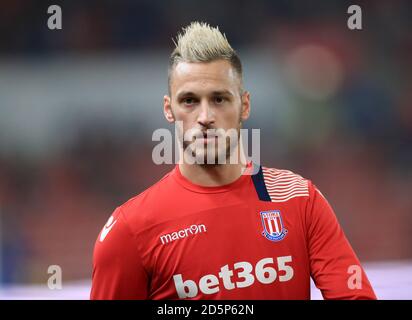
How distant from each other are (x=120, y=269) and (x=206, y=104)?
77cm

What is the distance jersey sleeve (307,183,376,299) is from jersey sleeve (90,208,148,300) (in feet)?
2.35

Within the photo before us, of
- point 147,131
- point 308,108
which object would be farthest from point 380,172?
point 147,131

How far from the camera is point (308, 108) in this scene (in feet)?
24.5

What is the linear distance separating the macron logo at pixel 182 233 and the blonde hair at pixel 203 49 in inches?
26.8

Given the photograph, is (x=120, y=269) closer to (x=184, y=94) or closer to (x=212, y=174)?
(x=212, y=174)

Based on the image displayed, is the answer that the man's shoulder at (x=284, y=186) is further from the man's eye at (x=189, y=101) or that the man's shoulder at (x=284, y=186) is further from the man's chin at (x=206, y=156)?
the man's eye at (x=189, y=101)

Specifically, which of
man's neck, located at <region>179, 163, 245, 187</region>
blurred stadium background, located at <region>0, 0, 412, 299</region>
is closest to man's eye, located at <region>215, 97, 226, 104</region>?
man's neck, located at <region>179, 163, 245, 187</region>

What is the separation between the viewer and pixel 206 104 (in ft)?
8.63

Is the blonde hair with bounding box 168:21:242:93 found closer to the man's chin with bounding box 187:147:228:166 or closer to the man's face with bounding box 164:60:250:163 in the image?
the man's face with bounding box 164:60:250:163

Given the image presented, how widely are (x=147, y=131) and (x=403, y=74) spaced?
3240mm

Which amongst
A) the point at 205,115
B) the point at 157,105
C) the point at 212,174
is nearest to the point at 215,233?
the point at 212,174

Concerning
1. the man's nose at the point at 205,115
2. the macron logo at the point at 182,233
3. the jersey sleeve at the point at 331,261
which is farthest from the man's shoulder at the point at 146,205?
the jersey sleeve at the point at 331,261

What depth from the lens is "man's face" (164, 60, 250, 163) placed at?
8.58 ft

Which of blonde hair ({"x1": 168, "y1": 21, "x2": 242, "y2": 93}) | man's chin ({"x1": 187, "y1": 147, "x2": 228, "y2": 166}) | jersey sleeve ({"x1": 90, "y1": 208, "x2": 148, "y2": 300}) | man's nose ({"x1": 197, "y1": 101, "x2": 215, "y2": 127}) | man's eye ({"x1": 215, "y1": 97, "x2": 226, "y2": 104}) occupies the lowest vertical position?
jersey sleeve ({"x1": 90, "y1": 208, "x2": 148, "y2": 300})
